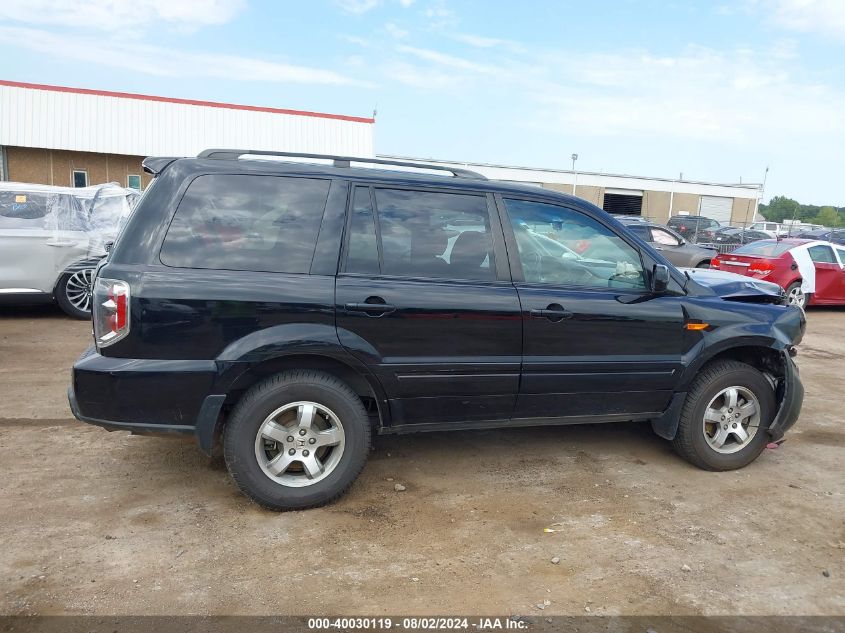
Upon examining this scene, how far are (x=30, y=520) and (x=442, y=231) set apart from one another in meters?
2.70

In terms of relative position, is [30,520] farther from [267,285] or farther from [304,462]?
[267,285]

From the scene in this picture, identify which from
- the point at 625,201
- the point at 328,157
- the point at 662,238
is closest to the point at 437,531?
the point at 328,157

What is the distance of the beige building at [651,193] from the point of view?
36.8m

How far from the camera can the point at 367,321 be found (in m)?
3.47

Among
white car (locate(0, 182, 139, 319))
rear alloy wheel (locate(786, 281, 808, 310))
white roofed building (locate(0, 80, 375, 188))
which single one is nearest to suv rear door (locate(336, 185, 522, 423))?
white car (locate(0, 182, 139, 319))

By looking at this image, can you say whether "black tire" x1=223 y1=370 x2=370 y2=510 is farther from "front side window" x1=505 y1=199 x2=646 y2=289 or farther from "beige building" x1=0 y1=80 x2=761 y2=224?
"beige building" x1=0 y1=80 x2=761 y2=224

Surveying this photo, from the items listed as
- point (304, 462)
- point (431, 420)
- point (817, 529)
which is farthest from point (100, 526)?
point (817, 529)

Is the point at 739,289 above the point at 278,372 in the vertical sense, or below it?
above

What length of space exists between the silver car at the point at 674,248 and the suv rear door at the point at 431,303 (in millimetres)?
11185

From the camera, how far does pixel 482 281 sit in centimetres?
371

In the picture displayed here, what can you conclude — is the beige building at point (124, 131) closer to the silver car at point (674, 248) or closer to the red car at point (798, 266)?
the silver car at point (674, 248)

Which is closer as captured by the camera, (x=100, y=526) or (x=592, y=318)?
(x=100, y=526)

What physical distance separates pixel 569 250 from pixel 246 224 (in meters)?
1.94

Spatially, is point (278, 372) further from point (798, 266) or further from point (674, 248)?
point (674, 248)
